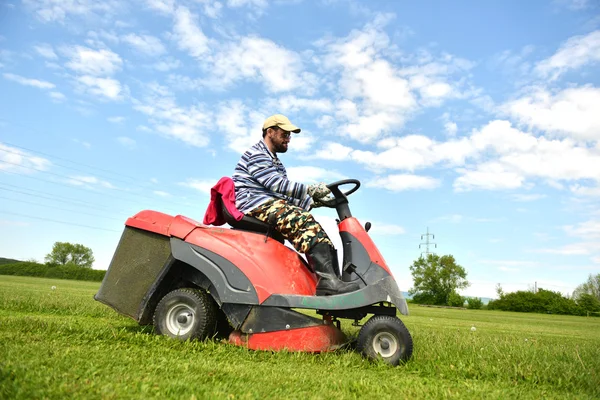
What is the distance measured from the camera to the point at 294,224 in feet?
13.2

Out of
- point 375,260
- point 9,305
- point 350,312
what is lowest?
point 9,305

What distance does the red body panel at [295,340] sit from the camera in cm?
378

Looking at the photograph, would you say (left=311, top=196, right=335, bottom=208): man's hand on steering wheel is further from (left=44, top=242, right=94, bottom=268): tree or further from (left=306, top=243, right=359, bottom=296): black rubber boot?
(left=44, top=242, right=94, bottom=268): tree

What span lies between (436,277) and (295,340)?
300 feet

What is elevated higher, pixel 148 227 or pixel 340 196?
pixel 340 196

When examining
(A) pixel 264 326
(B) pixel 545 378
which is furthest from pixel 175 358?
(B) pixel 545 378

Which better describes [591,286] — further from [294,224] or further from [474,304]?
[294,224]

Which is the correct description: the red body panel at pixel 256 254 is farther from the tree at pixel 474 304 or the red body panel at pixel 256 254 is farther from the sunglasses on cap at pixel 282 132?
the tree at pixel 474 304

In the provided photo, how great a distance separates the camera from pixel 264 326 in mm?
3846

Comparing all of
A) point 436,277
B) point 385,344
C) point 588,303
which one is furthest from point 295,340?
point 436,277

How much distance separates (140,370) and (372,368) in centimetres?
175

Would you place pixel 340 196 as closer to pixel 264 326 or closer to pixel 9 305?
pixel 264 326

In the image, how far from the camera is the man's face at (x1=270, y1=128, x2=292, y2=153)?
178 inches

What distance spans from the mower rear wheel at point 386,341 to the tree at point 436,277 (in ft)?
287
